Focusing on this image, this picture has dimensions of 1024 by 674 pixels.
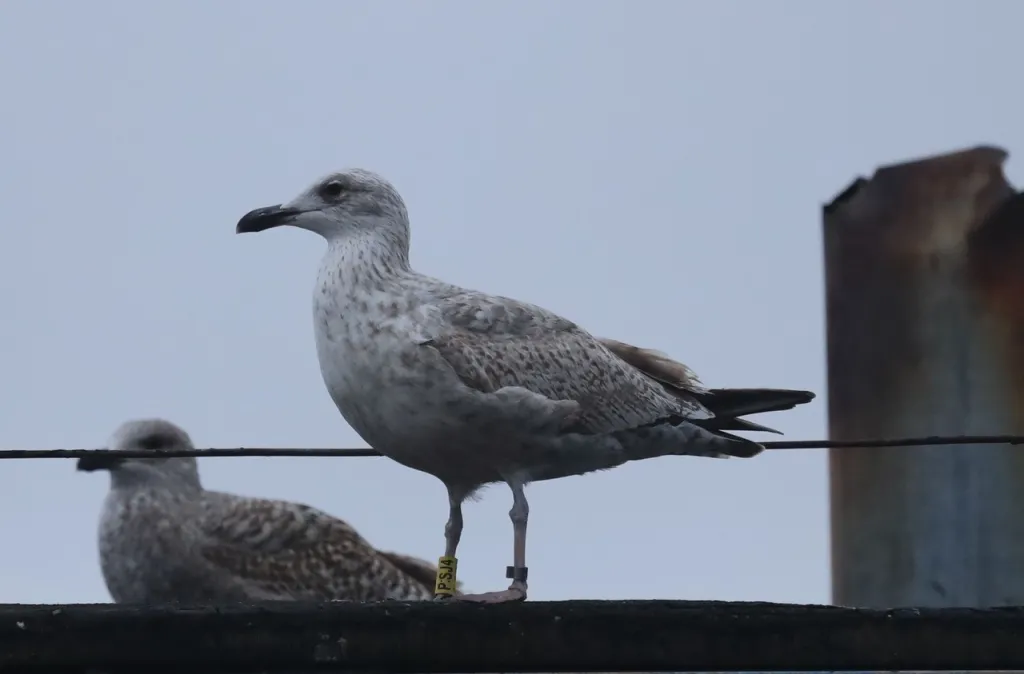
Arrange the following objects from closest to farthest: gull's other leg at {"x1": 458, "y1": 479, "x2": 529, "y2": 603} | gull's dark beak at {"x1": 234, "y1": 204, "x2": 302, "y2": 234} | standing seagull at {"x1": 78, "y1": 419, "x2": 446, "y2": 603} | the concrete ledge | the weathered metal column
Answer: the concrete ledge, gull's other leg at {"x1": 458, "y1": 479, "x2": 529, "y2": 603}, gull's dark beak at {"x1": 234, "y1": 204, "x2": 302, "y2": 234}, the weathered metal column, standing seagull at {"x1": 78, "y1": 419, "x2": 446, "y2": 603}

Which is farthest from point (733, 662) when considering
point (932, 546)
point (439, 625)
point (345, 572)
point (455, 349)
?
point (345, 572)

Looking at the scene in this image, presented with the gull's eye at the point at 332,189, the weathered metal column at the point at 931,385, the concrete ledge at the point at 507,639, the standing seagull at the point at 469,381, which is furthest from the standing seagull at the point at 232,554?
the concrete ledge at the point at 507,639

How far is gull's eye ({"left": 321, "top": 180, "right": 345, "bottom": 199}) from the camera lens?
6.96m

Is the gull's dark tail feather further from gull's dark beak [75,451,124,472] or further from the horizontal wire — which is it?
gull's dark beak [75,451,124,472]

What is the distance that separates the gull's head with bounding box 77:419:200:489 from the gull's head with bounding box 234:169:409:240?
4413 mm

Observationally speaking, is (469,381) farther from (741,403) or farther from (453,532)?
(741,403)

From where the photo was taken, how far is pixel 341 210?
6.92m

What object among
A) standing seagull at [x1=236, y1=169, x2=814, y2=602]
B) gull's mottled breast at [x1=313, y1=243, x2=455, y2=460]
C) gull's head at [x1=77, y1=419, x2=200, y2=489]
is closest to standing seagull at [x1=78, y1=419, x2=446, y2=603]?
gull's head at [x1=77, y1=419, x2=200, y2=489]

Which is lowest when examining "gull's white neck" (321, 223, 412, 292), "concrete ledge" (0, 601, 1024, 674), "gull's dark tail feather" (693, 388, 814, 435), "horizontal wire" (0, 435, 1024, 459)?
"concrete ledge" (0, 601, 1024, 674)

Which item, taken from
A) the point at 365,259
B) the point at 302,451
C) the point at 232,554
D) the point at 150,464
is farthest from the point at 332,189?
the point at 150,464

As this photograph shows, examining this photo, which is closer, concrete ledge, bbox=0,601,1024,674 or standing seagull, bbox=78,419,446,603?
concrete ledge, bbox=0,601,1024,674

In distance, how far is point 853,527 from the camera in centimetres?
960

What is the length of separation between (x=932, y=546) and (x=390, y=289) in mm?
3942

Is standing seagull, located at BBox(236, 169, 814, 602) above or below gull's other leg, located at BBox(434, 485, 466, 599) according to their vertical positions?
above
